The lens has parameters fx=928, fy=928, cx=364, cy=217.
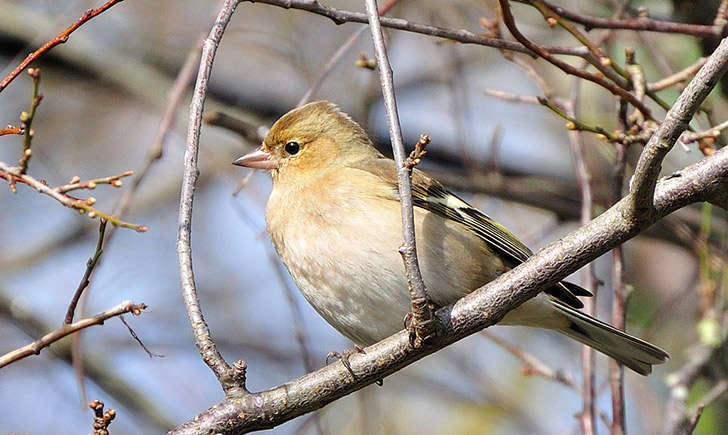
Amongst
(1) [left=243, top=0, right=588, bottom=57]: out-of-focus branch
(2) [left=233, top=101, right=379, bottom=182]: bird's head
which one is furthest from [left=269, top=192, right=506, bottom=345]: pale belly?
(1) [left=243, top=0, right=588, bottom=57]: out-of-focus branch

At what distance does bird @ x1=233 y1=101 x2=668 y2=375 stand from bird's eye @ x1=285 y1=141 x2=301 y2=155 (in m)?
0.24

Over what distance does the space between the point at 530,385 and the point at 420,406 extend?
3.19ft

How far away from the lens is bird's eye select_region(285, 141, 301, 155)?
463cm

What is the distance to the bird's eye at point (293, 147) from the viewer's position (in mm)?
4629

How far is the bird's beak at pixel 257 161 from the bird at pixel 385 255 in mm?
217

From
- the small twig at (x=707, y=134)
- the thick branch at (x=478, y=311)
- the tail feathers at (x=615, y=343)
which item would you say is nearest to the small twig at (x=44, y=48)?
the thick branch at (x=478, y=311)

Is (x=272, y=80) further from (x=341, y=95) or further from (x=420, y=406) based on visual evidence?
(x=420, y=406)

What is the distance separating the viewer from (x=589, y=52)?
11.4 feet

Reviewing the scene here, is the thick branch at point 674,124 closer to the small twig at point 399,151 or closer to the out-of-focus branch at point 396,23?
the small twig at point 399,151

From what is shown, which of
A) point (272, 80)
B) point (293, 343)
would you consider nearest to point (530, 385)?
point (293, 343)

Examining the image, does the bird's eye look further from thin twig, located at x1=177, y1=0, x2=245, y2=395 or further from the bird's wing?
thin twig, located at x1=177, y1=0, x2=245, y2=395

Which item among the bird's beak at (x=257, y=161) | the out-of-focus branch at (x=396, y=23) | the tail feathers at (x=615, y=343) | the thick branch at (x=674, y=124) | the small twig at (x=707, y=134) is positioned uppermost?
the bird's beak at (x=257, y=161)

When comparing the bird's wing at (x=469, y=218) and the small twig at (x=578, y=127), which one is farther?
the bird's wing at (x=469, y=218)

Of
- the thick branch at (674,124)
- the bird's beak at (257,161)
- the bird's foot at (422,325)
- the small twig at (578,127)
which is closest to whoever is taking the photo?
the thick branch at (674,124)
